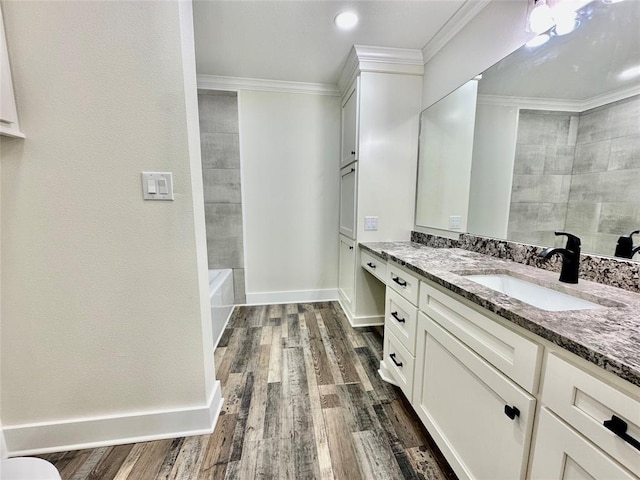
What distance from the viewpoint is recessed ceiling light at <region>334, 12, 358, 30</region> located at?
171 cm

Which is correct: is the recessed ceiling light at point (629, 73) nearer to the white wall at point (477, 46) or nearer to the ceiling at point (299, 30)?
the white wall at point (477, 46)

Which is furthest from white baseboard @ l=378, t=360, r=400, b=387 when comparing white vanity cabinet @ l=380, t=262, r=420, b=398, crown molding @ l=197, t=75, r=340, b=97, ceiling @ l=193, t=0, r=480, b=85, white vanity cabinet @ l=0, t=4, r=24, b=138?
crown molding @ l=197, t=75, r=340, b=97

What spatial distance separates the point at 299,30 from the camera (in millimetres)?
1865

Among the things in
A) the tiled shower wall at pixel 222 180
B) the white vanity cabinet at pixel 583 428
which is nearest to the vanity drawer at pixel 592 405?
the white vanity cabinet at pixel 583 428

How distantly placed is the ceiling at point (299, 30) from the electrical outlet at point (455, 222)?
1296 mm

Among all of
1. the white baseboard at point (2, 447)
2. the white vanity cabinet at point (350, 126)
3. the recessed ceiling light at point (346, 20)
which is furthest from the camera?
the white vanity cabinet at point (350, 126)

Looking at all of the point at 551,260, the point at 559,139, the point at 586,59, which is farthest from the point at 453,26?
the point at 551,260

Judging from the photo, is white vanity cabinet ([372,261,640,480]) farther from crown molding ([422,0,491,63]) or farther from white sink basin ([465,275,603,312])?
crown molding ([422,0,491,63])

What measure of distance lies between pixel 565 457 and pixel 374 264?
56.4 inches

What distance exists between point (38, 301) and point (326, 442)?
1.43 m

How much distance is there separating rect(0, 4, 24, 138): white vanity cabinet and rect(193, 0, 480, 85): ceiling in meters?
1.05

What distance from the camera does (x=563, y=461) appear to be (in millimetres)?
641

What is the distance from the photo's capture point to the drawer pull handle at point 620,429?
0.50m

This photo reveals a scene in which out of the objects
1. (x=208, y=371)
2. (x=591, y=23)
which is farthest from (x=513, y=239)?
(x=208, y=371)
